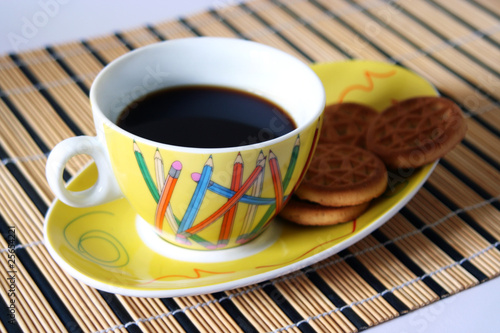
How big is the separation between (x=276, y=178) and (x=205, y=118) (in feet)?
0.54

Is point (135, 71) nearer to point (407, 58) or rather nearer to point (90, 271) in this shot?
point (90, 271)

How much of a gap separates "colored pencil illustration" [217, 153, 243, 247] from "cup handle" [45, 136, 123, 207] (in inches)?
6.4

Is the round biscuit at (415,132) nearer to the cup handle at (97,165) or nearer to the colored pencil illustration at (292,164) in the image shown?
the colored pencil illustration at (292,164)

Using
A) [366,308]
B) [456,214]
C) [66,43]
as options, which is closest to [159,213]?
[366,308]

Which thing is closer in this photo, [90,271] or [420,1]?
[90,271]

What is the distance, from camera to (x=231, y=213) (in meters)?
0.77

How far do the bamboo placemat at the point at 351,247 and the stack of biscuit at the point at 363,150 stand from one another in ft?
0.31

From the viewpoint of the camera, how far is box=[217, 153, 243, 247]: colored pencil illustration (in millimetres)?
709

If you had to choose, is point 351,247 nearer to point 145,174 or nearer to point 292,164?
point 292,164

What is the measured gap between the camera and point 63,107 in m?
1.21

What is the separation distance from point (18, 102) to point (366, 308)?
0.80 metres

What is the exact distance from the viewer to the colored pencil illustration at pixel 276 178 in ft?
2.39

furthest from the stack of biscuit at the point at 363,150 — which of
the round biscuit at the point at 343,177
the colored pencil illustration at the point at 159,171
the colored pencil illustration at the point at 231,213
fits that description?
the colored pencil illustration at the point at 159,171

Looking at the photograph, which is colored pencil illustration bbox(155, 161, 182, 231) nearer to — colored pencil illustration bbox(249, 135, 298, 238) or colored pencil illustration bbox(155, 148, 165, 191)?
colored pencil illustration bbox(155, 148, 165, 191)
